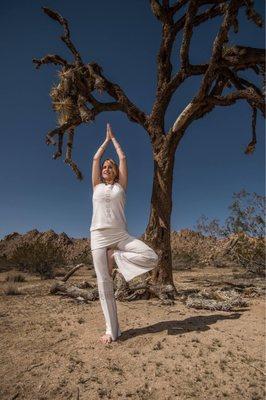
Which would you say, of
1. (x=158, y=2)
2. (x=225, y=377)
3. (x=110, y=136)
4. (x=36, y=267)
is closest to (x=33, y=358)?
(x=225, y=377)

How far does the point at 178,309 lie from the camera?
5871 millimetres

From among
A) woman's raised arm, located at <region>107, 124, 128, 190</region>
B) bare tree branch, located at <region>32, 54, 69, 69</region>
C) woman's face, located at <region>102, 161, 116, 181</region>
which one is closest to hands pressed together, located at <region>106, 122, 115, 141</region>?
woman's raised arm, located at <region>107, 124, 128, 190</region>

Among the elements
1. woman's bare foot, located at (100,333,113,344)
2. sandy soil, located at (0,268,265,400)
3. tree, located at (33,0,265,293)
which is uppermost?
tree, located at (33,0,265,293)

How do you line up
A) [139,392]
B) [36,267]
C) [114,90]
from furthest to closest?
[36,267] → [114,90] → [139,392]

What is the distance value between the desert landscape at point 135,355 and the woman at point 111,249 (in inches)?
16.7

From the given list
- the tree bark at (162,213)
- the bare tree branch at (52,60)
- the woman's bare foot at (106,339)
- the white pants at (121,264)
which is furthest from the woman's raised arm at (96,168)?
the bare tree branch at (52,60)

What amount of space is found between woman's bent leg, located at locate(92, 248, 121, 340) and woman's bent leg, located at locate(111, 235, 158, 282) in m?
0.17

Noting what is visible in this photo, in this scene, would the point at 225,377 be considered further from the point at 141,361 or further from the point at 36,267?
the point at 36,267

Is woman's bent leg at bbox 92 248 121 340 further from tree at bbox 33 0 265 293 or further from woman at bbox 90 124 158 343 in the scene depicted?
tree at bbox 33 0 265 293

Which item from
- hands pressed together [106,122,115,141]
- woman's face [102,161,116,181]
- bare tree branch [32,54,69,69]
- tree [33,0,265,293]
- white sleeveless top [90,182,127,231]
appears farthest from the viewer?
bare tree branch [32,54,69,69]

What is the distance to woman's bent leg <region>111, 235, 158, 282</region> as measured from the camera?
3.95 metres

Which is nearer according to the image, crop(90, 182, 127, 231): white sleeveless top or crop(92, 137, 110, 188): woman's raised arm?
crop(90, 182, 127, 231): white sleeveless top

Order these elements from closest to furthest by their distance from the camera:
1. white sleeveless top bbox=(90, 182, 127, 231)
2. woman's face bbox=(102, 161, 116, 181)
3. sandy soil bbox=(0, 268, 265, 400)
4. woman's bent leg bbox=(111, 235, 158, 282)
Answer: sandy soil bbox=(0, 268, 265, 400)
woman's bent leg bbox=(111, 235, 158, 282)
white sleeveless top bbox=(90, 182, 127, 231)
woman's face bbox=(102, 161, 116, 181)

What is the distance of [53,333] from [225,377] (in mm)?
2105
